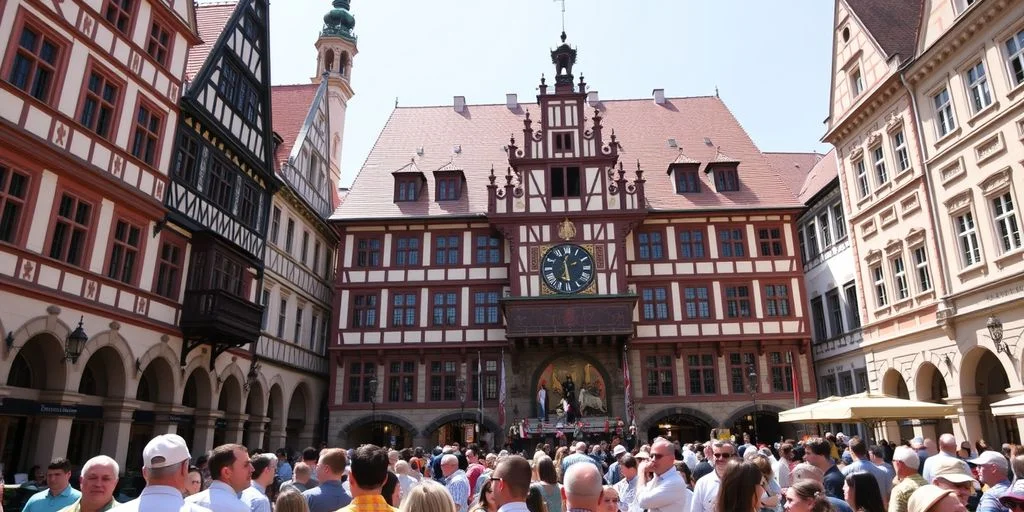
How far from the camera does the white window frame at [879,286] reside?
77.0ft

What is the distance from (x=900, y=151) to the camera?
22062mm

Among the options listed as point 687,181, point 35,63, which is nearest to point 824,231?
point 687,181

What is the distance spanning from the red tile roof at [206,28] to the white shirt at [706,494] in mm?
20110

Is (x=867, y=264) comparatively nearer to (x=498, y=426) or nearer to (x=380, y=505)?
(x=498, y=426)

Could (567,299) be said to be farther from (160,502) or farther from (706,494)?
(160,502)

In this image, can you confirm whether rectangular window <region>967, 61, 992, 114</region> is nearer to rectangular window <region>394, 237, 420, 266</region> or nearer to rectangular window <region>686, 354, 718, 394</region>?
rectangular window <region>686, 354, 718, 394</region>

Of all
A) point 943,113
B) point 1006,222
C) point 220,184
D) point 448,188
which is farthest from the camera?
point 448,188

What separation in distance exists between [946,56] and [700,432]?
18.1 meters

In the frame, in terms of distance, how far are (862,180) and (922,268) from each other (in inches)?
187

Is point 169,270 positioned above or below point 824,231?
below

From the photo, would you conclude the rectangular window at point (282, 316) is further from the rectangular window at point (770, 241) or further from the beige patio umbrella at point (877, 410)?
the rectangular window at point (770, 241)

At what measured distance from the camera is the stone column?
53.5 feet

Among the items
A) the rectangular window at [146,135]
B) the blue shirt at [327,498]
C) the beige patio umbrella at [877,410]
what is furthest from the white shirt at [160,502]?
the rectangular window at [146,135]

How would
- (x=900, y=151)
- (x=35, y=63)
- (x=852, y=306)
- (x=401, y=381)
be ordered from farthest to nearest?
(x=401, y=381), (x=852, y=306), (x=900, y=151), (x=35, y=63)
